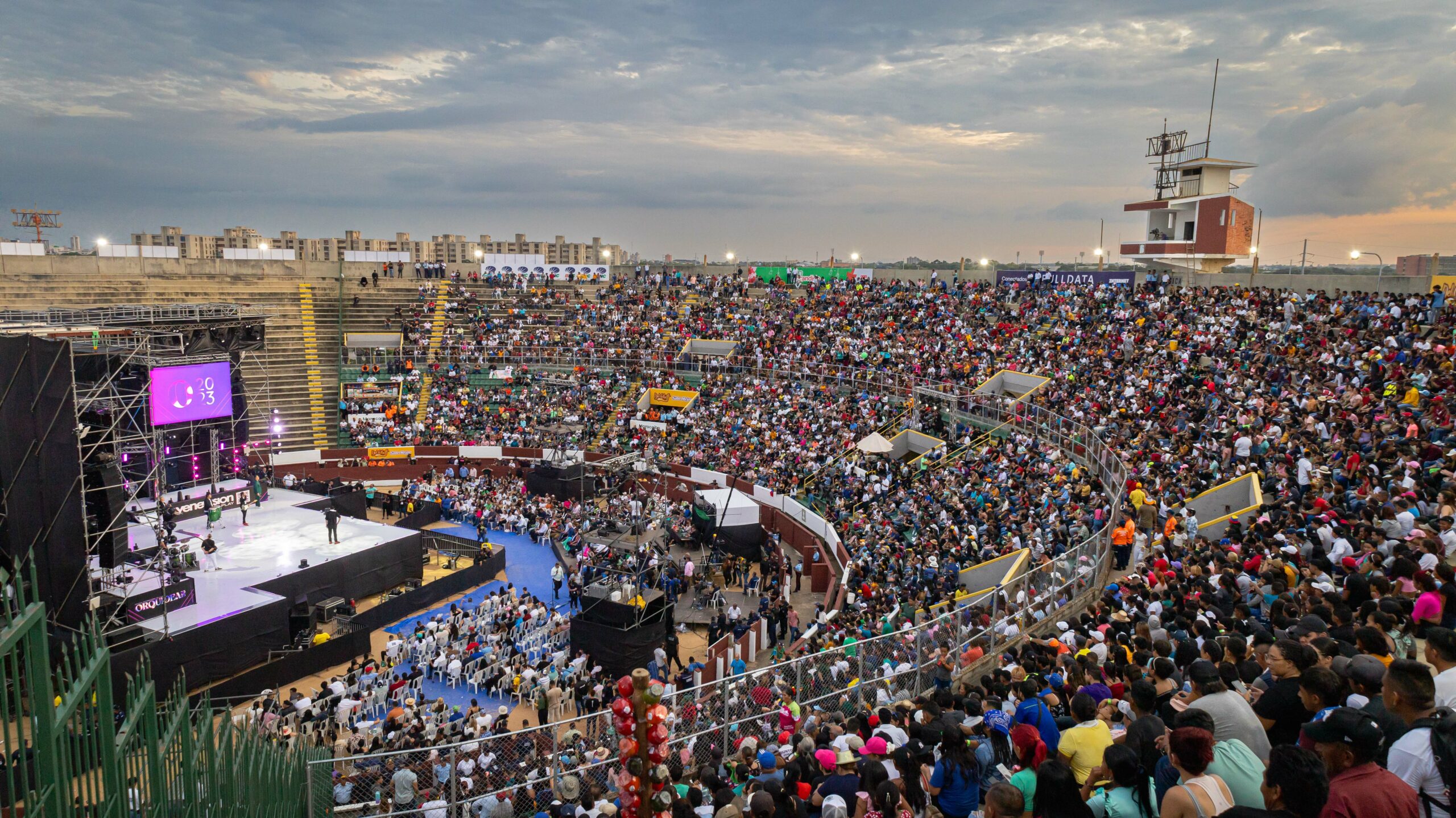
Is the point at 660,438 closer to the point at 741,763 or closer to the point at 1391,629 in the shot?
the point at 741,763

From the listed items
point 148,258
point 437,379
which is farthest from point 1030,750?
point 148,258

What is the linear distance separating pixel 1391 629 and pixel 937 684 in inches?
207

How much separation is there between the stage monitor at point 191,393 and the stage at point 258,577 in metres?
3.28

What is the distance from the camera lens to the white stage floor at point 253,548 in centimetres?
1902

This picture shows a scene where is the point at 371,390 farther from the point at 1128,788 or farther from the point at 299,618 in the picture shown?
the point at 1128,788

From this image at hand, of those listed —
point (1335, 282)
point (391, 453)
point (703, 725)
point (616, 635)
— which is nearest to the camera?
point (703, 725)

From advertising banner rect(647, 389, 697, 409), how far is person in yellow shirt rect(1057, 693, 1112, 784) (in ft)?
107

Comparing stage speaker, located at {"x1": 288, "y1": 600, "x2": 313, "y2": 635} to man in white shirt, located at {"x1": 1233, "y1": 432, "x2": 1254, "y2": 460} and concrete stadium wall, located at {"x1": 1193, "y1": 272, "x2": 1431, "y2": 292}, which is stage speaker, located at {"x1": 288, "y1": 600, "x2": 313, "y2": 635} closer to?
man in white shirt, located at {"x1": 1233, "y1": 432, "x2": 1254, "y2": 460}

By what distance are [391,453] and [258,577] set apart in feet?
52.4

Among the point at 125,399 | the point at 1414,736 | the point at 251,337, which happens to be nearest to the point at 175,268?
the point at 251,337

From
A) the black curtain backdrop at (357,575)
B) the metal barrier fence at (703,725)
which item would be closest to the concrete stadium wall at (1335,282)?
the metal barrier fence at (703,725)

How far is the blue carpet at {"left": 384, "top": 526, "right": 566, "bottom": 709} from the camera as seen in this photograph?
18.5 metres

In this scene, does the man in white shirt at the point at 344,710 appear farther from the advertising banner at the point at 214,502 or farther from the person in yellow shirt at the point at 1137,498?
the person in yellow shirt at the point at 1137,498

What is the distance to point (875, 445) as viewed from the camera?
27.1m
